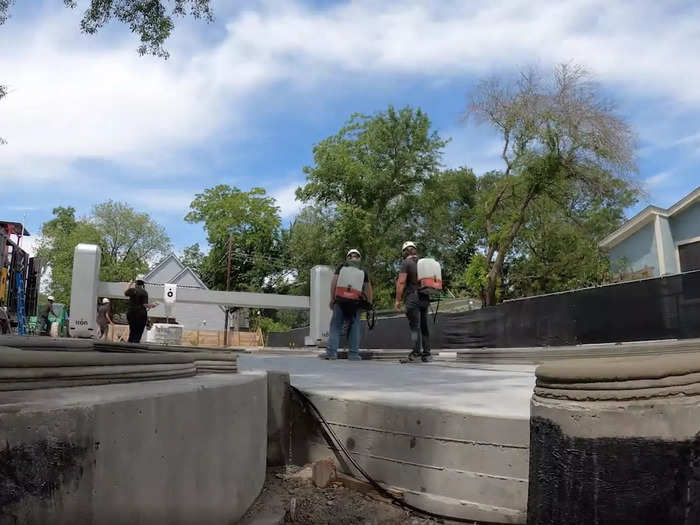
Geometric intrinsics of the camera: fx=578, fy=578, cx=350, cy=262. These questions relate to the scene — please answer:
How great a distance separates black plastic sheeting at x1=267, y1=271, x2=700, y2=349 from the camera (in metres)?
9.44

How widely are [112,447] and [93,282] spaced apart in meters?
17.6

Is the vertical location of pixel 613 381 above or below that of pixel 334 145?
below

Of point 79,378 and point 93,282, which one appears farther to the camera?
point 93,282

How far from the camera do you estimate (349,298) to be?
845 cm

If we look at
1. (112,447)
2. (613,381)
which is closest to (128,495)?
(112,447)

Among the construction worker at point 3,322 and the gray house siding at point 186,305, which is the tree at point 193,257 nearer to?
the gray house siding at point 186,305

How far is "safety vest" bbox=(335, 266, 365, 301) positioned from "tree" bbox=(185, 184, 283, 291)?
56.3m

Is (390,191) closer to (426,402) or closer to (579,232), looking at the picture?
(579,232)

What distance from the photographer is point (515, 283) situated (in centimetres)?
3005

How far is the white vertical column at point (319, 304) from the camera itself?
19359 mm

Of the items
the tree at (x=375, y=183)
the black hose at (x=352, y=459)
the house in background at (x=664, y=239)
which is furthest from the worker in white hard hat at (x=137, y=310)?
the tree at (x=375, y=183)

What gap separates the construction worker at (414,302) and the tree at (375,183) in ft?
105

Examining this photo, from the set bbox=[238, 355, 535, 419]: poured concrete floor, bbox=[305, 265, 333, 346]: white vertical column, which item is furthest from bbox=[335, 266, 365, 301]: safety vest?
bbox=[305, 265, 333, 346]: white vertical column

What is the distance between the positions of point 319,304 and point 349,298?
35.9ft
